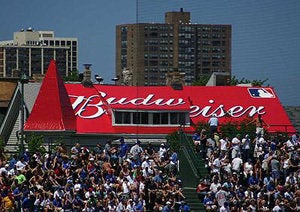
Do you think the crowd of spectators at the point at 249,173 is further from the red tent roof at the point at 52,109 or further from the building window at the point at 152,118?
the red tent roof at the point at 52,109

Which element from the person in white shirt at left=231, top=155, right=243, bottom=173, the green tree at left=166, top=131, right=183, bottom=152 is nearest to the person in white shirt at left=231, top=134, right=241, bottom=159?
the person in white shirt at left=231, top=155, right=243, bottom=173

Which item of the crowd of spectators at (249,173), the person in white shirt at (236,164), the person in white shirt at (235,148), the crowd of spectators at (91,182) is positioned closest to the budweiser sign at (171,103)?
the crowd of spectators at (249,173)

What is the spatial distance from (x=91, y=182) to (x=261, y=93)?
30.4 metres

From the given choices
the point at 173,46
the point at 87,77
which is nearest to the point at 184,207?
the point at 173,46

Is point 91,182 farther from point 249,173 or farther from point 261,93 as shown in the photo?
point 261,93

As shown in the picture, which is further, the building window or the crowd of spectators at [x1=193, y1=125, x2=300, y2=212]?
the building window

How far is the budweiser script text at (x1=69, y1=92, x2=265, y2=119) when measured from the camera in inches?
2319

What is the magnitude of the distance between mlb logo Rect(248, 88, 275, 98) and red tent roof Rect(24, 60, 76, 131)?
954 cm

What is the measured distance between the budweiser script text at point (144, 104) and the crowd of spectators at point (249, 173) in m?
19.3

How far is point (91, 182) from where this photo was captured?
1382 inches

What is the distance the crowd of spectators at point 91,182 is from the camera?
112 ft

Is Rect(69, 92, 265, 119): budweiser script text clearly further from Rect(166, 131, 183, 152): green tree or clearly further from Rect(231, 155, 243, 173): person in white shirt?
Rect(231, 155, 243, 173): person in white shirt

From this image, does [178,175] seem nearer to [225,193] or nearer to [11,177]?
[225,193]

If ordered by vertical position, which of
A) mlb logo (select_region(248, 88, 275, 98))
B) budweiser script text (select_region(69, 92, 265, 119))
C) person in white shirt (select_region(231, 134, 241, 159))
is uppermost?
person in white shirt (select_region(231, 134, 241, 159))
